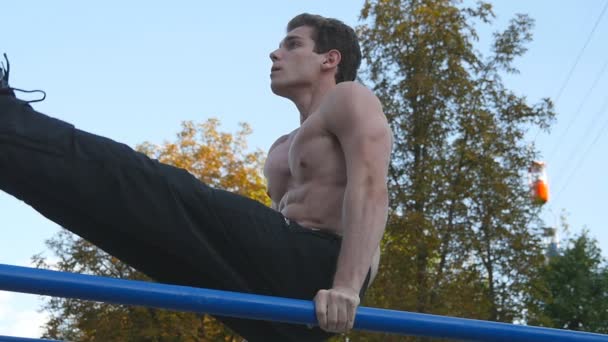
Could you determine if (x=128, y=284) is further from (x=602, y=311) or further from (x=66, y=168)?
(x=602, y=311)

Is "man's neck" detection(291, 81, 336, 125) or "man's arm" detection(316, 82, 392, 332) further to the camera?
"man's neck" detection(291, 81, 336, 125)

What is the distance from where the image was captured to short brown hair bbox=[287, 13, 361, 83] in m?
3.07

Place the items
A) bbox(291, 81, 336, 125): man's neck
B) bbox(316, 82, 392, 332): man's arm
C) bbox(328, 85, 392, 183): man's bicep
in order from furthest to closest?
bbox(291, 81, 336, 125): man's neck, bbox(328, 85, 392, 183): man's bicep, bbox(316, 82, 392, 332): man's arm

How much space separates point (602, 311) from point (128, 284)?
24.1 meters

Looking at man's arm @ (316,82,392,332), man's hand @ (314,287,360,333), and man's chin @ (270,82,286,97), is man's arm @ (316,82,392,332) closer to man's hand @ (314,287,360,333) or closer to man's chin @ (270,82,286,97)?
man's hand @ (314,287,360,333)

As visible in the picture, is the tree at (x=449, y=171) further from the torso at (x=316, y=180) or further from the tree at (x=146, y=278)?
the torso at (x=316, y=180)

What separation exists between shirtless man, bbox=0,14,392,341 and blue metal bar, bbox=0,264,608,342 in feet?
0.31

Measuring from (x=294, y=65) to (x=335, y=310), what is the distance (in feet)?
3.90

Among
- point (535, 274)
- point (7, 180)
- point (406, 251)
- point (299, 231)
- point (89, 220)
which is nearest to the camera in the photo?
point (7, 180)

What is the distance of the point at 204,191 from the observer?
7.43ft

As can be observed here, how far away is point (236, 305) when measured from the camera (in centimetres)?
191

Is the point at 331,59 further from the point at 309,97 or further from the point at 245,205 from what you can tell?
the point at 245,205

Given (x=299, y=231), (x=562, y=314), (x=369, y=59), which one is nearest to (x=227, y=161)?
(x=369, y=59)

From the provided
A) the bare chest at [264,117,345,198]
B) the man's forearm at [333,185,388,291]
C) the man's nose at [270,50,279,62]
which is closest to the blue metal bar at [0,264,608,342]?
the man's forearm at [333,185,388,291]
